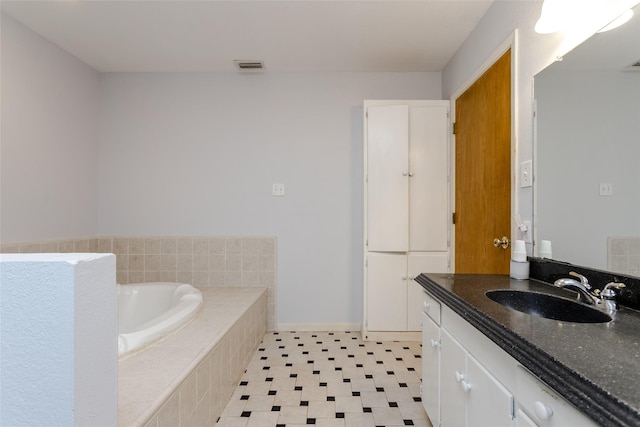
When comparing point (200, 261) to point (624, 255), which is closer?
point (624, 255)

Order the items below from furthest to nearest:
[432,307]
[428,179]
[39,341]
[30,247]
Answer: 1. [428,179]
2. [30,247]
3. [432,307]
4. [39,341]

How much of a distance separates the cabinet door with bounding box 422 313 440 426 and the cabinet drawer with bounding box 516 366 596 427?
0.61 meters

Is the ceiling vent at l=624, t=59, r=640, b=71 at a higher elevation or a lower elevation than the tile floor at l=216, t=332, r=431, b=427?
higher

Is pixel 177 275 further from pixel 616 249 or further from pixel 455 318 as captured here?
pixel 616 249

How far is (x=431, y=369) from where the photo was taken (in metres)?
1.47

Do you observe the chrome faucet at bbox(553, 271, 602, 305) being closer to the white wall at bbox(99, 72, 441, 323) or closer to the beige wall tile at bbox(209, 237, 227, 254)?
the white wall at bbox(99, 72, 441, 323)

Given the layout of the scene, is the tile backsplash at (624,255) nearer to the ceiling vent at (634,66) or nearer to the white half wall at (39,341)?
the ceiling vent at (634,66)

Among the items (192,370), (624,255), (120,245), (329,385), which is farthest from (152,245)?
(624,255)

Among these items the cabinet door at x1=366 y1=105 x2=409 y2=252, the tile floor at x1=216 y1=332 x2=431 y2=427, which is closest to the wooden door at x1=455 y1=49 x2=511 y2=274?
the cabinet door at x1=366 y1=105 x2=409 y2=252

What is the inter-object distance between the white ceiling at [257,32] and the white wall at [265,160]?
188mm

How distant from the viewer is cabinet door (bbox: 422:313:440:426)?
54.5 inches

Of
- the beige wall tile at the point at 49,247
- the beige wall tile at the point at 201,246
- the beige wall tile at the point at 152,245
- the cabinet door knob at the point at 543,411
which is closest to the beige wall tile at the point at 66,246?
the beige wall tile at the point at 49,247

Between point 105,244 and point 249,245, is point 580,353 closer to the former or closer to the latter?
point 249,245

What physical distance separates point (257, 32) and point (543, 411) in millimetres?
2538
